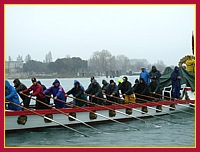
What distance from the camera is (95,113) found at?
50.0 feet

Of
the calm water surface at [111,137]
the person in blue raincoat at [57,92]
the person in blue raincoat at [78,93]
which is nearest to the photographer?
the calm water surface at [111,137]

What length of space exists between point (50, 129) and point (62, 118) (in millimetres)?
582

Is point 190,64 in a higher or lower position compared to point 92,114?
higher

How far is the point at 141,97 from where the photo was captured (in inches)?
710

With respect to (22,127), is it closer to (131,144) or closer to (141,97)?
(131,144)

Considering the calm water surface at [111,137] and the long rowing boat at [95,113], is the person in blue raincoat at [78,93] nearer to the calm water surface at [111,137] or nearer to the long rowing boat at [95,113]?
the long rowing boat at [95,113]

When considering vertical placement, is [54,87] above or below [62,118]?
above

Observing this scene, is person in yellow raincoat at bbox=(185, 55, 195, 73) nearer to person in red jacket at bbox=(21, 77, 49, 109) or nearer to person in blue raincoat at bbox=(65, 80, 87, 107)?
person in blue raincoat at bbox=(65, 80, 87, 107)

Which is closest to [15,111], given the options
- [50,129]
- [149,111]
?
[50,129]

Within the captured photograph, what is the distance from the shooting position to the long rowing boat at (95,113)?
13242 millimetres

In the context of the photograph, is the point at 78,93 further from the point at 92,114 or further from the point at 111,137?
the point at 111,137

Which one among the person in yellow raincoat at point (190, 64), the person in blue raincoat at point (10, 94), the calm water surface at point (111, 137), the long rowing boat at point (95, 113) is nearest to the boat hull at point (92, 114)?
the long rowing boat at point (95, 113)

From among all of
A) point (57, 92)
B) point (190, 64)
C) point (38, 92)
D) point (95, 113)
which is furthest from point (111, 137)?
point (190, 64)

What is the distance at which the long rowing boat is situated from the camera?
13.2 m
